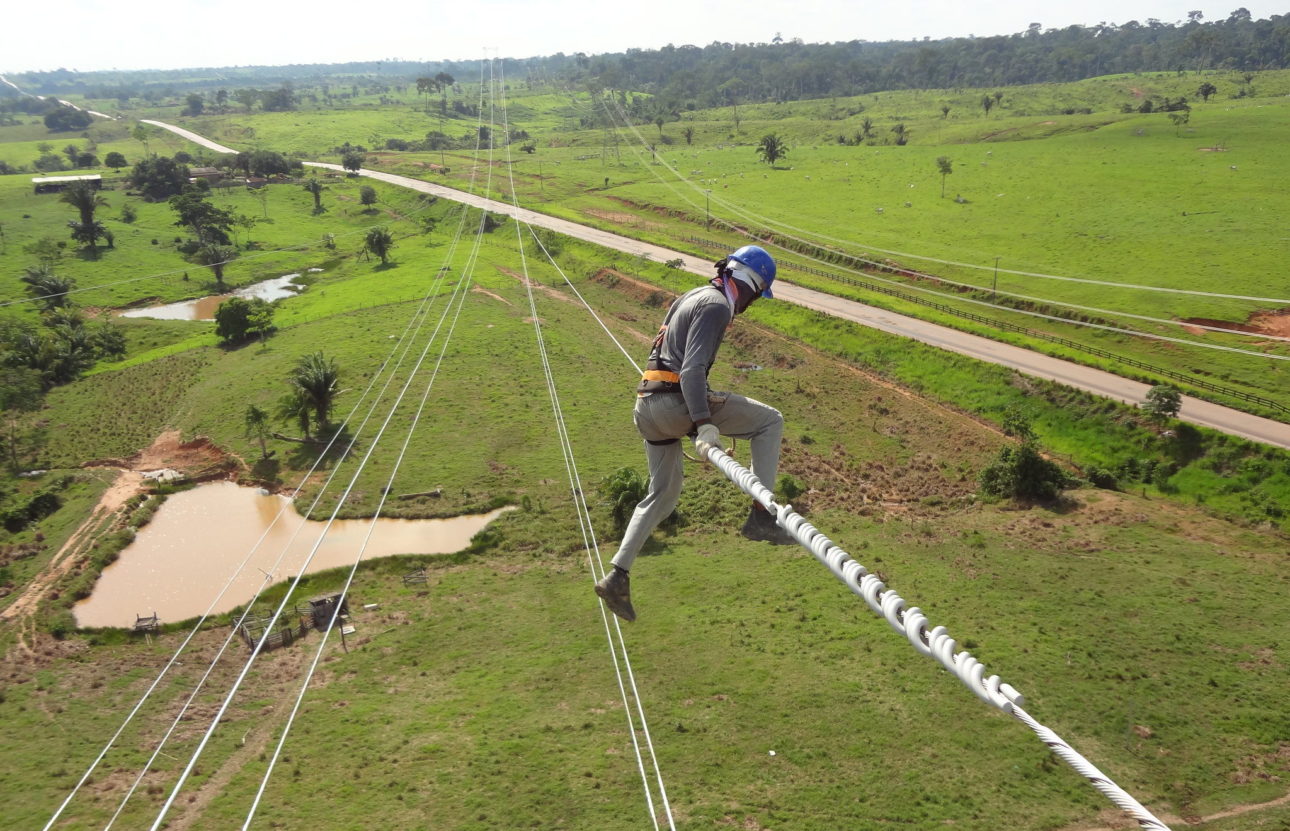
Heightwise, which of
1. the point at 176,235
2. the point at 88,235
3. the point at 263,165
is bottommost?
the point at 176,235

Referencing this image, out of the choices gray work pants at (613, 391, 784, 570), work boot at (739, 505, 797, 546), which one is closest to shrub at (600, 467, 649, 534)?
gray work pants at (613, 391, 784, 570)

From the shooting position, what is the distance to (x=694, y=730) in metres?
24.3

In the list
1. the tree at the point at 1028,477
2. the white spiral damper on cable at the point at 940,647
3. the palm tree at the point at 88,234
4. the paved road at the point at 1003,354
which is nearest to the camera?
the white spiral damper on cable at the point at 940,647

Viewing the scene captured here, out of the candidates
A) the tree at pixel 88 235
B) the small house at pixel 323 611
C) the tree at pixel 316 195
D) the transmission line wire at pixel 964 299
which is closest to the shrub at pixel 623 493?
the small house at pixel 323 611

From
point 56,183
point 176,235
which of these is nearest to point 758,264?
point 176,235

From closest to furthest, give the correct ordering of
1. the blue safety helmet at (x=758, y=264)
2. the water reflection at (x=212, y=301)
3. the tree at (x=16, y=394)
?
1. the blue safety helmet at (x=758, y=264)
2. the tree at (x=16, y=394)
3. the water reflection at (x=212, y=301)

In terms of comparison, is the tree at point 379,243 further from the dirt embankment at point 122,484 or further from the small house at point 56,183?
the small house at point 56,183

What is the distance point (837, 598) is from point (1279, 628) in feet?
52.3

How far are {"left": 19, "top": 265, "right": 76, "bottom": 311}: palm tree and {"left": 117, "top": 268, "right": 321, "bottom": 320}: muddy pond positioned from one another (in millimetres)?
5776

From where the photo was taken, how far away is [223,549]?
4112cm

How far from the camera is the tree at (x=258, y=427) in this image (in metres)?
50.0

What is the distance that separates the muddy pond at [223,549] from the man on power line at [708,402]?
33666 millimetres

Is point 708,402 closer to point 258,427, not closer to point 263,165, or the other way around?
point 258,427

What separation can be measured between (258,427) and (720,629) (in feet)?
120
